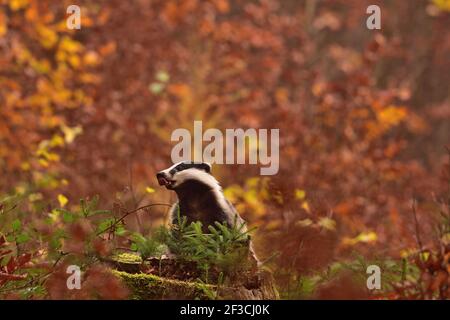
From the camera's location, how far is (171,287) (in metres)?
4.05

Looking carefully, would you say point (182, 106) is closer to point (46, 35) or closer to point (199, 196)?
point (46, 35)

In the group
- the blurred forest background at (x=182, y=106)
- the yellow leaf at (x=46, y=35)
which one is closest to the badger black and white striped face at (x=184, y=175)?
the blurred forest background at (x=182, y=106)

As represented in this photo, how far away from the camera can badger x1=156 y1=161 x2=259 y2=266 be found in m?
4.01

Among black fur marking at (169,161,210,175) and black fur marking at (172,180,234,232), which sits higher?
black fur marking at (169,161,210,175)

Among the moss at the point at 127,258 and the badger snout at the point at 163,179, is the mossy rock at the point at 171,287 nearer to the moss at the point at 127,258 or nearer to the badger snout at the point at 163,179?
the moss at the point at 127,258

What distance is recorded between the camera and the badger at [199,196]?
4012 mm

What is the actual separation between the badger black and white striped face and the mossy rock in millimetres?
464

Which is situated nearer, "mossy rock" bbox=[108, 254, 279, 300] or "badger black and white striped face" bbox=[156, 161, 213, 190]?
"mossy rock" bbox=[108, 254, 279, 300]

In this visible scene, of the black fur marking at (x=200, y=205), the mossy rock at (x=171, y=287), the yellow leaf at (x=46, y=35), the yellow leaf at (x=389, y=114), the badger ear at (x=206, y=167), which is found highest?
the yellow leaf at (x=46, y=35)

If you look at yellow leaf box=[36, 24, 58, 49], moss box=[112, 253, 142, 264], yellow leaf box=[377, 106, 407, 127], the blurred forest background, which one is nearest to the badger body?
moss box=[112, 253, 142, 264]

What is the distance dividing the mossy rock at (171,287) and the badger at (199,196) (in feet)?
0.66

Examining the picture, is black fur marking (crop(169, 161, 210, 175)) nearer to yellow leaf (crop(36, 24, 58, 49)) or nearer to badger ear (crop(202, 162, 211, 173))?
badger ear (crop(202, 162, 211, 173))

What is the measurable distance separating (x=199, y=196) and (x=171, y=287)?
490mm
